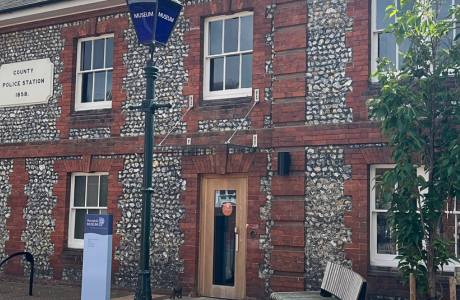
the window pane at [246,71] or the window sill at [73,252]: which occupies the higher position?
the window pane at [246,71]

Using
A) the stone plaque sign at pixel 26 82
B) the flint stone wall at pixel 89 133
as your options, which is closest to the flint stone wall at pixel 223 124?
the flint stone wall at pixel 89 133

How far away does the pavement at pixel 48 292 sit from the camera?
1086 centimetres

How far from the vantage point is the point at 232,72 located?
1100 cm

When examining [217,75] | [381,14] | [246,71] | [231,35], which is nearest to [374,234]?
[381,14]

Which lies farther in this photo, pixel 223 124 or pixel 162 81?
pixel 162 81

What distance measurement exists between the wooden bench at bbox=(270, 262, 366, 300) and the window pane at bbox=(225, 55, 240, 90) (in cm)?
381

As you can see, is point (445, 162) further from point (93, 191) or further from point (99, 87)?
point (99, 87)

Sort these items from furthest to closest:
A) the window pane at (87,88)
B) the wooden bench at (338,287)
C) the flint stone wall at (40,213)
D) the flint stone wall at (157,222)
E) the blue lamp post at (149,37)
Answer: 1. the window pane at (87,88)
2. the flint stone wall at (40,213)
3. the flint stone wall at (157,222)
4. the wooden bench at (338,287)
5. the blue lamp post at (149,37)

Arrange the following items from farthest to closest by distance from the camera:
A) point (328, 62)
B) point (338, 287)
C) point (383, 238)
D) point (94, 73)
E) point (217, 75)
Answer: point (94, 73) < point (217, 75) < point (328, 62) < point (383, 238) < point (338, 287)

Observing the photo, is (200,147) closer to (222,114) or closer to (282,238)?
(222,114)

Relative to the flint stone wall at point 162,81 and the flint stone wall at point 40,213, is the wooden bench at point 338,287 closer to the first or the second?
the flint stone wall at point 162,81

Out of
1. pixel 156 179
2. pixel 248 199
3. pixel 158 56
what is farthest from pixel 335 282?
pixel 158 56

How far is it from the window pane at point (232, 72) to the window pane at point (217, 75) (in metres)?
0.11

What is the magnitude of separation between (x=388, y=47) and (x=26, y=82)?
801 centimetres
